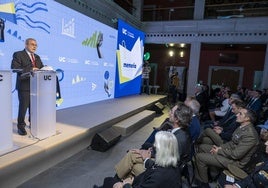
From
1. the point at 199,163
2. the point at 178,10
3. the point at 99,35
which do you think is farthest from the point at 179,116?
the point at 178,10

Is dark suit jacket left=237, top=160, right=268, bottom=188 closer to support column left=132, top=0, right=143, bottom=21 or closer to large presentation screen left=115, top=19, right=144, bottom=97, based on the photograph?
large presentation screen left=115, top=19, right=144, bottom=97

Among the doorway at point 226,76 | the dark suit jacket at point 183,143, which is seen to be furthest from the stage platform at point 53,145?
the doorway at point 226,76

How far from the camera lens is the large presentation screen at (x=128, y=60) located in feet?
24.2

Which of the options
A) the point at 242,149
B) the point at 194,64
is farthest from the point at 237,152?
the point at 194,64

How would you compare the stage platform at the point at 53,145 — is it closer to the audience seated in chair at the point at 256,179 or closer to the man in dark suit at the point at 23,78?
the man in dark suit at the point at 23,78

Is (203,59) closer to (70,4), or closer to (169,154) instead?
(70,4)

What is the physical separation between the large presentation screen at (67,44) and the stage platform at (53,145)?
93 centimetres

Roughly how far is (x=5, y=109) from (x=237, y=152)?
2.49m

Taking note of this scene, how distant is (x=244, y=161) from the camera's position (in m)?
2.34

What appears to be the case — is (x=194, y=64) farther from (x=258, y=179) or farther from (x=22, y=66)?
(x=258, y=179)

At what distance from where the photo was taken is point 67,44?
4863 mm

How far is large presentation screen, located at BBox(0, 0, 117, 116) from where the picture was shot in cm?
362

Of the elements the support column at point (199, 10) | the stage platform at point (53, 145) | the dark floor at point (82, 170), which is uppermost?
the support column at point (199, 10)

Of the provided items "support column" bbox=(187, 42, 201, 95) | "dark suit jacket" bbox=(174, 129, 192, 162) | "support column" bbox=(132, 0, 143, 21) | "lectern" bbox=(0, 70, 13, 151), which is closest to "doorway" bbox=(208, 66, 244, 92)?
"support column" bbox=(187, 42, 201, 95)
